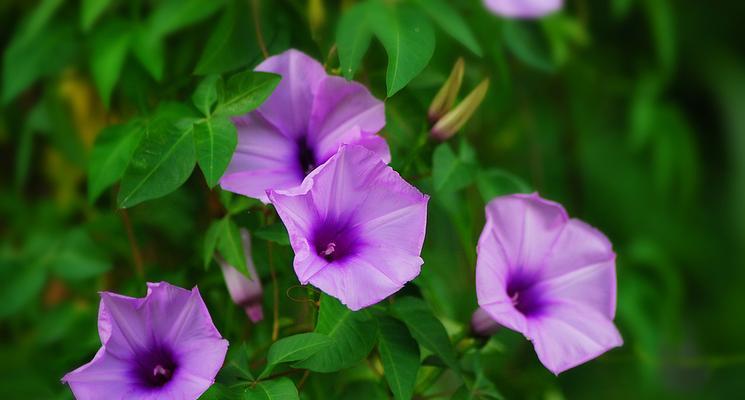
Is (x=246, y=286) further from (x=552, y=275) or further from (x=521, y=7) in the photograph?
(x=521, y=7)

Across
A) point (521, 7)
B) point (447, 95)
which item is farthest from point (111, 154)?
point (521, 7)

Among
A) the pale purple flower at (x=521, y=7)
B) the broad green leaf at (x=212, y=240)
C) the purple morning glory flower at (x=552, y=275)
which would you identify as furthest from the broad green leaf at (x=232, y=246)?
the pale purple flower at (x=521, y=7)

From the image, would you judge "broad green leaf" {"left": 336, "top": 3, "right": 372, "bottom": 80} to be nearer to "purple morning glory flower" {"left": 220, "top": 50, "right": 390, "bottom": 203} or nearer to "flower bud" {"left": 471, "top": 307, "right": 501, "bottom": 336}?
"purple morning glory flower" {"left": 220, "top": 50, "right": 390, "bottom": 203}

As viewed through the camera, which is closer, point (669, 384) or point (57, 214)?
point (57, 214)

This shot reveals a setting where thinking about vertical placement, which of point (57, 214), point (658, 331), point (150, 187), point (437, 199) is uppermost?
point (150, 187)

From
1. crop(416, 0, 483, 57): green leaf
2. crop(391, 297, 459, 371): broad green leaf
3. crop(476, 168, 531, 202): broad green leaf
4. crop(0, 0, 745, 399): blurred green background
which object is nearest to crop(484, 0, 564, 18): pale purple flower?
crop(0, 0, 745, 399): blurred green background

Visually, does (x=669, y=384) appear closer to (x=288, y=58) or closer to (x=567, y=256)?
(x=567, y=256)

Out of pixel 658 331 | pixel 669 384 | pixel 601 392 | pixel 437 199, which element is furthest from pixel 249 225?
pixel 669 384
